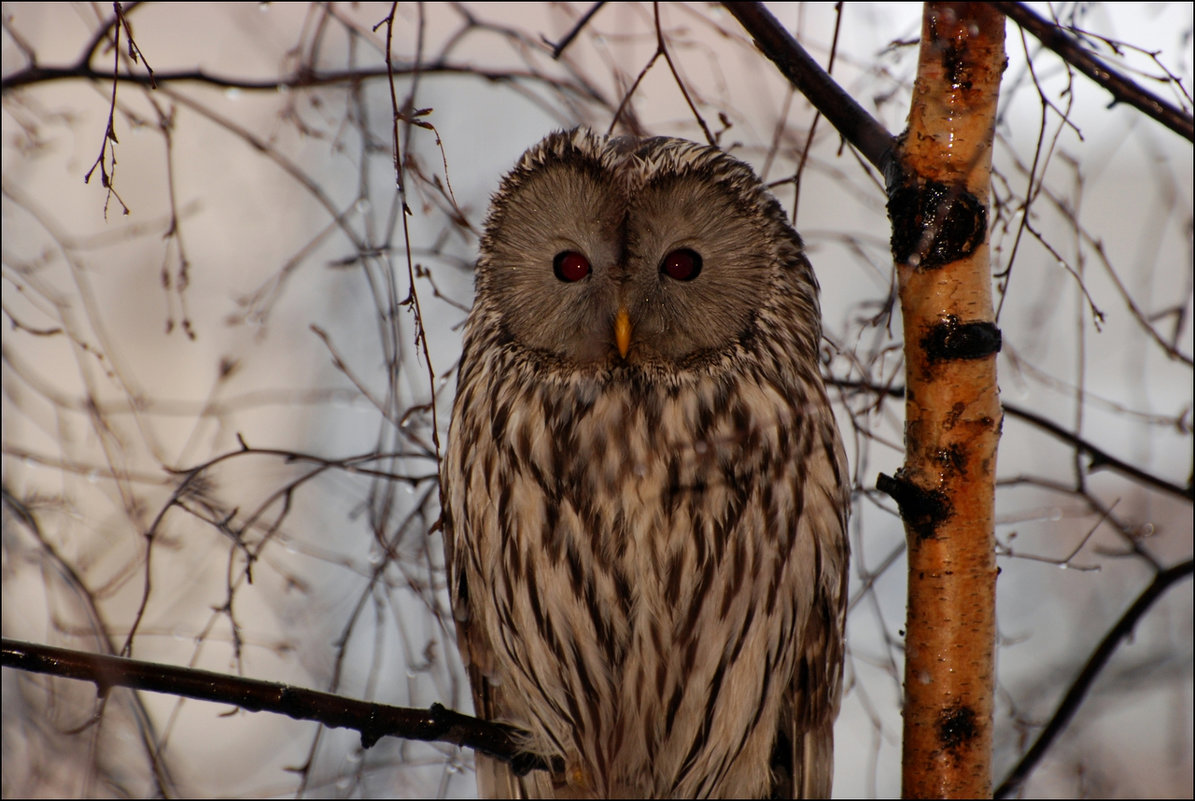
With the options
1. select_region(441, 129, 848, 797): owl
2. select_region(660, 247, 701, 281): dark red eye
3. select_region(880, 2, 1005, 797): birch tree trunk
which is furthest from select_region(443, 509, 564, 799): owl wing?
select_region(880, 2, 1005, 797): birch tree trunk

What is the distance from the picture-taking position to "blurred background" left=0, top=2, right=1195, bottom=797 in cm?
193

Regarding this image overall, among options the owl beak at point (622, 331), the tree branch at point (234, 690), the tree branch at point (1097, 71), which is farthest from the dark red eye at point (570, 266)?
the tree branch at point (1097, 71)

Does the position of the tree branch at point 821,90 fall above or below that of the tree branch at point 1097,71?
above

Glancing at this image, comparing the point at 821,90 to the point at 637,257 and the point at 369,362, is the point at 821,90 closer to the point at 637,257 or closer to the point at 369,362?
the point at 637,257

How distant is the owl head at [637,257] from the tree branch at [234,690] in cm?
73

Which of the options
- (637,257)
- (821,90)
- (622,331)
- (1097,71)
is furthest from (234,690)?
(1097,71)

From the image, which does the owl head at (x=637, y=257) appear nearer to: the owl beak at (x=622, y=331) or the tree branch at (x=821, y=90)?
the owl beak at (x=622, y=331)

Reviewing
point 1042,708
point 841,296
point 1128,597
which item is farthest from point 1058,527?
point 841,296

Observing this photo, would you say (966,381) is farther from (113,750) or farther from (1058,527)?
(1058,527)

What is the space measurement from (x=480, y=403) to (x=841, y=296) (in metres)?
1.22

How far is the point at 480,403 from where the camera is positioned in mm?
2025

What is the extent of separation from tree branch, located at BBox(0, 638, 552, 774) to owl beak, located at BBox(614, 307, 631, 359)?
679mm

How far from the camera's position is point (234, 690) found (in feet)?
4.47

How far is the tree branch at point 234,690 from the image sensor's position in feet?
4.25
